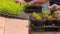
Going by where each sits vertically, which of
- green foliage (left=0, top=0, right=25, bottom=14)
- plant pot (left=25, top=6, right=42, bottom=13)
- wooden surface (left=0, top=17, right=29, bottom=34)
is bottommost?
wooden surface (left=0, top=17, right=29, bottom=34)

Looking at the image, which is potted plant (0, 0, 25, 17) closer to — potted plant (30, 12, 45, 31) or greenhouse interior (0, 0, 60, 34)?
greenhouse interior (0, 0, 60, 34)

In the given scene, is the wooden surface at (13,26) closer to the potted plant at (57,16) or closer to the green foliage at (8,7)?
the green foliage at (8,7)

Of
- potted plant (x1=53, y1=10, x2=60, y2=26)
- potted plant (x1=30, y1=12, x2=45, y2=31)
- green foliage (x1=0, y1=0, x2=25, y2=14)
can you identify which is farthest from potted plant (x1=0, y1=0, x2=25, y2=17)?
potted plant (x1=53, y1=10, x2=60, y2=26)

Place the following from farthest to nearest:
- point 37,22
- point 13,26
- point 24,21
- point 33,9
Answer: point 33,9 → point 37,22 → point 24,21 → point 13,26

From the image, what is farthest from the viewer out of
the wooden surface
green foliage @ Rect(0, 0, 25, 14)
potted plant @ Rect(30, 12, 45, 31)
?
potted plant @ Rect(30, 12, 45, 31)

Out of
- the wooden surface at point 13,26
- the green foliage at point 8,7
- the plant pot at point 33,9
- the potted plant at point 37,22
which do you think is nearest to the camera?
the wooden surface at point 13,26

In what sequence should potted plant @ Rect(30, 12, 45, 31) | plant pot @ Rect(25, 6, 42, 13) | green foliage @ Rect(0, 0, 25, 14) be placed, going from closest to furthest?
green foliage @ Rect(0, 0, 25, 14) → potted plant @ Rect(30, 12, 45, 31) → plant pot @ Rect(25, 6, 42, 13)

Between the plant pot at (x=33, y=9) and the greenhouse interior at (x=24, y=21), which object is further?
the plant pot at (x=33, y=9)

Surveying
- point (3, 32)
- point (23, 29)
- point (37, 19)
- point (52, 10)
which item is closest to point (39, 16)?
point (37, 19)

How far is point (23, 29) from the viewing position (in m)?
1.93

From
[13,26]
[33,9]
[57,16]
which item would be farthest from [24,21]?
[33,9]

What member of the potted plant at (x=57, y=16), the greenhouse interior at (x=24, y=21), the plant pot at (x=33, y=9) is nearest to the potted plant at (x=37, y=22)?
the greenhouse interior at (x=24, y=21)

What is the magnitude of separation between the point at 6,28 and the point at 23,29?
163 mm

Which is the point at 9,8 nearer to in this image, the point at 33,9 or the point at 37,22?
the point at 37,22
